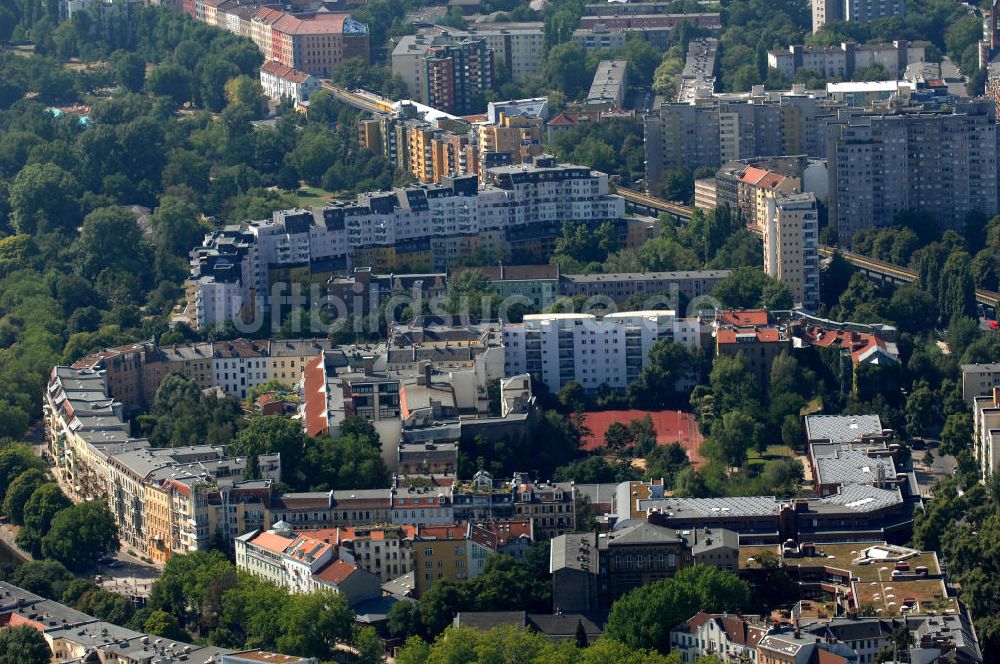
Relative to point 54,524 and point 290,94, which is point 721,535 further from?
point 290,94

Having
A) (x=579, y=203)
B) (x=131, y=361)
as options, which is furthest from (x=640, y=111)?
(x=131, y=361)

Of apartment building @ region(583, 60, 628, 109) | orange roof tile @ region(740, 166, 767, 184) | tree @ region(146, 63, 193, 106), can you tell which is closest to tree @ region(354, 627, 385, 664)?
orange roof tile @ region(740, 166, 767, 184)

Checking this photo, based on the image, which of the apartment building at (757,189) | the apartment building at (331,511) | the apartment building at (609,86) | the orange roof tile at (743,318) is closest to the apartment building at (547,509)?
the apartment building at (331,511)

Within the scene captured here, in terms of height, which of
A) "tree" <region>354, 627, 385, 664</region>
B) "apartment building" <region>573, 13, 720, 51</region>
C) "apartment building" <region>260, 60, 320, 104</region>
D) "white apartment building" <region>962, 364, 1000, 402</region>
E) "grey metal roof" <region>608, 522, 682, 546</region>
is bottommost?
"tree" <region>354, 627, 385, 664</region>

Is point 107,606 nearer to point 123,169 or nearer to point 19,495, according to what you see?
point 19,495

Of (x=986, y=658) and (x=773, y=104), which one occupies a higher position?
(x=773, y=104)

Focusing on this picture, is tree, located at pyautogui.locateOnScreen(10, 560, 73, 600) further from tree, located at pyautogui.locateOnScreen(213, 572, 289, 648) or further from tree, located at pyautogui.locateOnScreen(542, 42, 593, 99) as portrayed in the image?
tree, located at pyautogui.locateOnScreen(542, 42, 593, 99)
